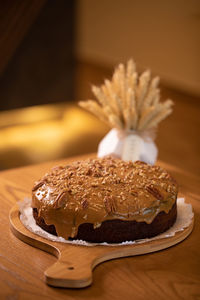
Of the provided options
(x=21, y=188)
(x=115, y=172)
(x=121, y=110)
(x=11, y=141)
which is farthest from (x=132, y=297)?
(x=11, y=141)

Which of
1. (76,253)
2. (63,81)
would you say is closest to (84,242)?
(76,253)

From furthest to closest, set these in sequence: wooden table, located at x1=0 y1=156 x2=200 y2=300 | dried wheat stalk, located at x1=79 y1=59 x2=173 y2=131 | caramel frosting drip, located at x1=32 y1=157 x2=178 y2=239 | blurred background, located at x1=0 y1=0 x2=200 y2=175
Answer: blurred background, located at x1=0 y1=0 x2=200 y2=175, dried wheat stalk, located at x1=79 y1=59 x2=173 y2=131, caramel frosting drip, located at x1=32 y1=157 x2=178 y2=239, wooden table, located at x1=0 y1=156 x2=200 y2=300

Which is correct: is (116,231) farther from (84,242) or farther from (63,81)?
(63,81)

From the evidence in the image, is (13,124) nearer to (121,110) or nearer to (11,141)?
(11,141)

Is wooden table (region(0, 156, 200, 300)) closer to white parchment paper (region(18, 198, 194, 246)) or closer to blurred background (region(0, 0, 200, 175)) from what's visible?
white parchment paper (region(18, 198, 194, 246))

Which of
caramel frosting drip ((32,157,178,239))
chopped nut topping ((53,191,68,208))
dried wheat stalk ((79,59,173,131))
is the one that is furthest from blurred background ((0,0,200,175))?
chopped nut topping ((53,191,68,208))

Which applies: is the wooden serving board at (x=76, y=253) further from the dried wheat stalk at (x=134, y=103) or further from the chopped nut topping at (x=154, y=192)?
the dried wheat stalk at (x=134, y=103)
